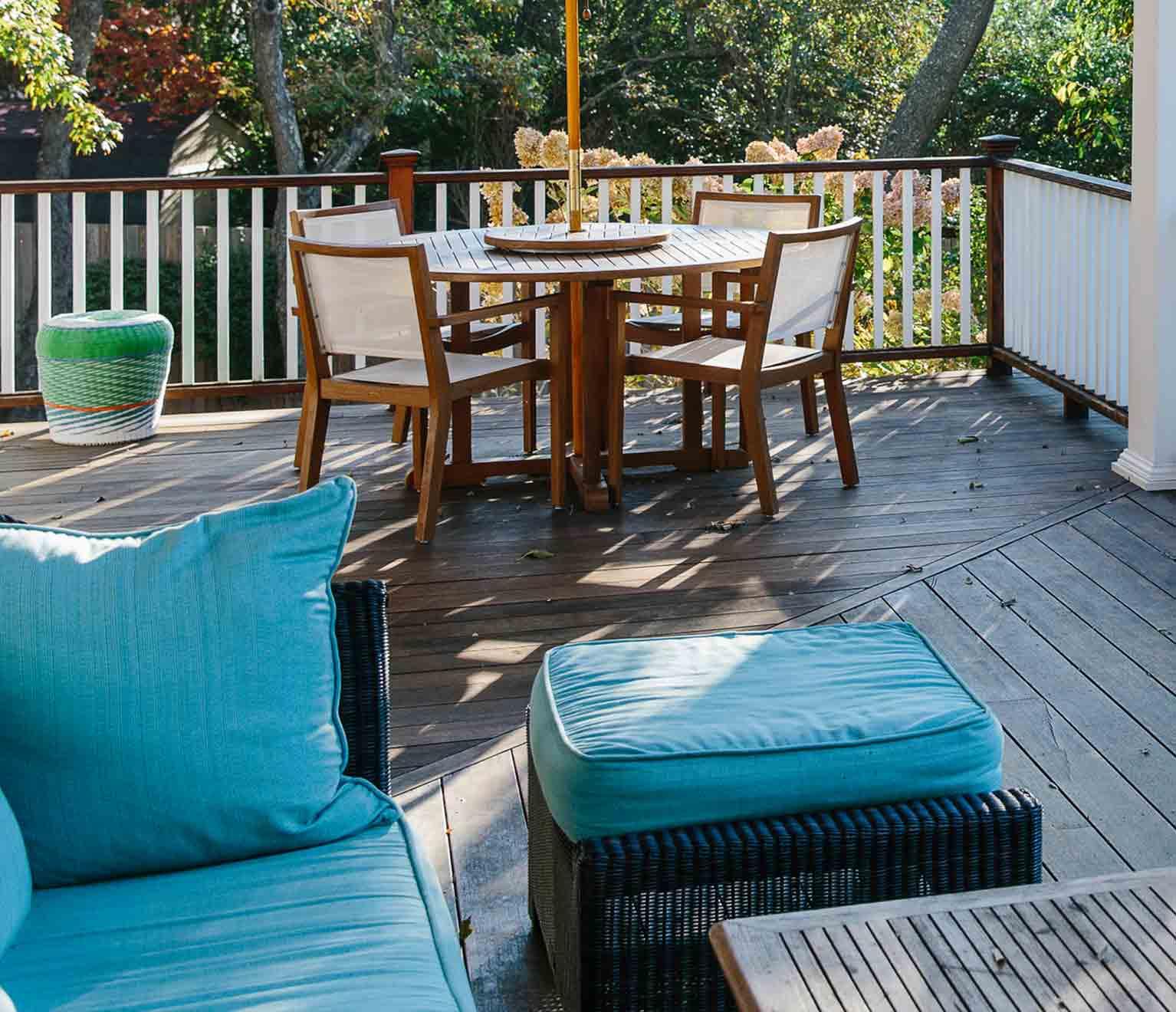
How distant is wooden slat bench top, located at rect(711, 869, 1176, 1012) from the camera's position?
56.4 inches

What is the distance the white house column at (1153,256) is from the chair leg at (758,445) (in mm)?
1210

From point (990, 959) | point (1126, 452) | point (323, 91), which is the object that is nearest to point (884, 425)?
point (1126, 452)

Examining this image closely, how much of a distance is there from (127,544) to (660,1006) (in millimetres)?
864

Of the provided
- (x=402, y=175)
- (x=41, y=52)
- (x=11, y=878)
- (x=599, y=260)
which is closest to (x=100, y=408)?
(x=402, y=175)

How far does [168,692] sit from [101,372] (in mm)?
4071

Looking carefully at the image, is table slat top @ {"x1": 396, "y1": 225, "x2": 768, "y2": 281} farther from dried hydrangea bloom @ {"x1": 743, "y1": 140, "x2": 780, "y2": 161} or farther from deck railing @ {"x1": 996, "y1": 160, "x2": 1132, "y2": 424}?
dried hydrangea bloom @ {"x1": 743, "y1": 140, "x2": 780, "y2": 161}

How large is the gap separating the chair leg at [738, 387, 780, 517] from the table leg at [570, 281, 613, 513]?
477mm

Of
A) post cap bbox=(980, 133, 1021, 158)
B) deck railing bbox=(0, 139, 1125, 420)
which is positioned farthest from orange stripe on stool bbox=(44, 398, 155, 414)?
post cap bbox=(980, 133, 1021, 158)

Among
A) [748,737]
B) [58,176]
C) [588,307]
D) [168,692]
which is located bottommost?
[748,737]

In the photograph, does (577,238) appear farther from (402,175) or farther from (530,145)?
(530,145)

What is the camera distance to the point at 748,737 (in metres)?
2.05

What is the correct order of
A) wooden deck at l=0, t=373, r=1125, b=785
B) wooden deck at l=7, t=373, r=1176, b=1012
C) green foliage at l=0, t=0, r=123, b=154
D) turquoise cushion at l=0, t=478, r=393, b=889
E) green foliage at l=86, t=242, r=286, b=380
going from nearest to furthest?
turquoise cushion at l=0, t=478, r=393, b=889, wooden deck at l=7, t=373, r=1176, b=1012, wooden deck at l=0, t=373, r=1125, b=785, green foliage at l=0, t=0, r=123, b=154, green foliage at l=86, t=242, r=286, b=380

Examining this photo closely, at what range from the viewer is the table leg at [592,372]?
16.0ft

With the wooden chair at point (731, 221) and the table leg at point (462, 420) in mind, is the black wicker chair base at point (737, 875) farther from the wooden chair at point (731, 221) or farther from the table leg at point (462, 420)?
the wooden chair at point (731, 221)
